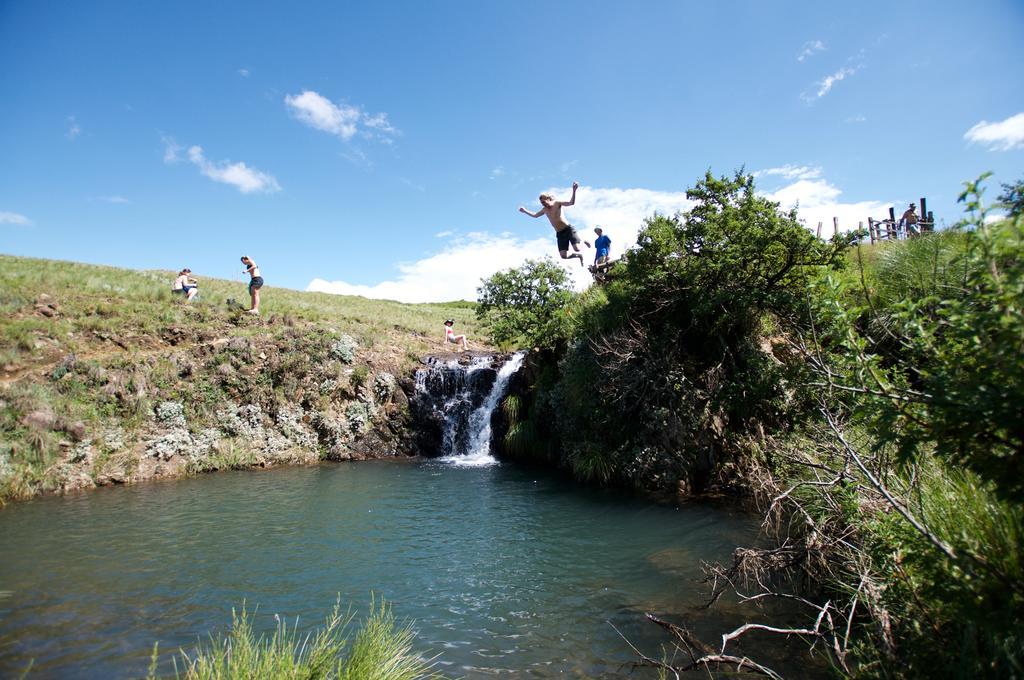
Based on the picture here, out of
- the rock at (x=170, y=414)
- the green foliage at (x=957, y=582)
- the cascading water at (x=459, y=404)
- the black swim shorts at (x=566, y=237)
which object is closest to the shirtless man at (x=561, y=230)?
the black swim shorts at (x=566, y=237)

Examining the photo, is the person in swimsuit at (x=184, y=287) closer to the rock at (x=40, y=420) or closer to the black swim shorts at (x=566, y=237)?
the rock at (x=40, y=420)

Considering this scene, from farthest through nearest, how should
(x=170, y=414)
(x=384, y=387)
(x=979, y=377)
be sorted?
(x=384, y=387) < (x=170, y=414) < (x=979, y=377)

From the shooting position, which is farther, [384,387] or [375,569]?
[384,387]

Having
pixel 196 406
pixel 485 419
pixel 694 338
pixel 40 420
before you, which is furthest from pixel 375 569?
pixel 196 406

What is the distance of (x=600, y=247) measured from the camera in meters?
16.1

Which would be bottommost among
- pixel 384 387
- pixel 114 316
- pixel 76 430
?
pixel 76 430

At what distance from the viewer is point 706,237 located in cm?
1095

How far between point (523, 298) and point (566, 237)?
627 cm

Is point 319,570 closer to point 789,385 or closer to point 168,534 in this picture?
point 168,534

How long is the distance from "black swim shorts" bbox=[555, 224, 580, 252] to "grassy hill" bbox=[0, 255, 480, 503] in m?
9.01

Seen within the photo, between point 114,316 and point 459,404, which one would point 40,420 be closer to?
point 114,316

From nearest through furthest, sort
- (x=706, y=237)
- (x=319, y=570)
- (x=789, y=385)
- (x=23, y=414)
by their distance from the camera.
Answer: (x=319, y=570) < (x=789, y=385) < (x=706, y=237) < (x=23, y=414)

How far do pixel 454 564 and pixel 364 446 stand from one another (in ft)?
36.8

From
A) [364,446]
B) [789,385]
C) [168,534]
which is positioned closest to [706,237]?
[789,385]
